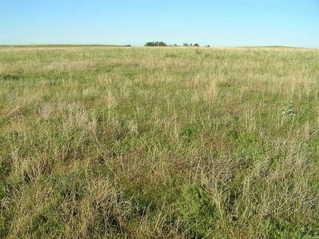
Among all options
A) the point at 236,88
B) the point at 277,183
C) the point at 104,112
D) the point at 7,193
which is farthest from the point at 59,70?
the point at 277,183

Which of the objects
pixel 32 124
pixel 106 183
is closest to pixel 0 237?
pixel 106 183

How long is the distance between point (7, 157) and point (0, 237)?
1503mm

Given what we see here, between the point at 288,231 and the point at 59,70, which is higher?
the point at 59,70

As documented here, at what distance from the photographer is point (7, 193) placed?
238 centimetres

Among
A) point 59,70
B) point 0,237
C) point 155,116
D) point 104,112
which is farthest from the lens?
point 59,70

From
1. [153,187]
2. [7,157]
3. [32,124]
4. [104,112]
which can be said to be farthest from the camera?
[104,112]

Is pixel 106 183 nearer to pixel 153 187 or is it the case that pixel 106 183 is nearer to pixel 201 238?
pixel 153 187

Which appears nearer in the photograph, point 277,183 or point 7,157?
point 277,183

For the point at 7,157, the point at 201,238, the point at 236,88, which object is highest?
the point at 236,88

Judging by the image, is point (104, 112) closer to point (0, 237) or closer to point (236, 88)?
point (0, 237)

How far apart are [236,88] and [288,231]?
6.03 meters

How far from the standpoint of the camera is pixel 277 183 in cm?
260

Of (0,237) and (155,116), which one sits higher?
(155,116)

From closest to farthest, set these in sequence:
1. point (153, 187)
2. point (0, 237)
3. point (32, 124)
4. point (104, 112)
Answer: point (0, 237) → point (153, 187) → point (32, 124) → point (104, 112)
